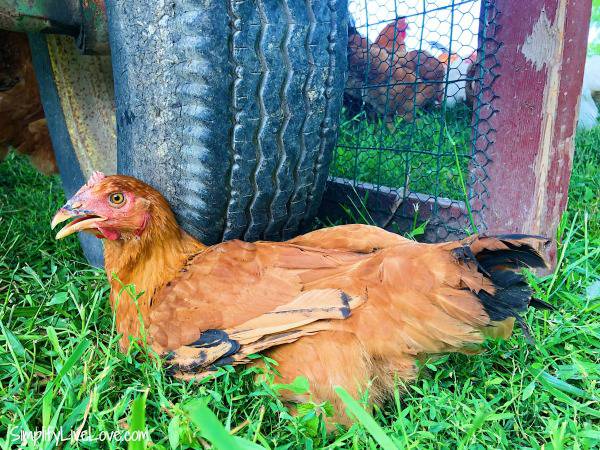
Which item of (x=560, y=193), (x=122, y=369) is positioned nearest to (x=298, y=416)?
(x=122, y=369)

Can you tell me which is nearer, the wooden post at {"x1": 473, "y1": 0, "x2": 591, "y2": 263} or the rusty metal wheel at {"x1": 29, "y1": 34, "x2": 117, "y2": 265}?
the wooden post at {"x1": 473, "y1": 0, "x2": 591, "y2": 263}

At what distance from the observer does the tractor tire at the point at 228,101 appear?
120cm

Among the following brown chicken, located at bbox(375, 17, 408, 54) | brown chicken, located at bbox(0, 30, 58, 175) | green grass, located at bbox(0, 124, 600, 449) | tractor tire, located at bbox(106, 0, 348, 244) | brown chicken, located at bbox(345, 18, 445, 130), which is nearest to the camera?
green grass, located at bbox(0, 124, 600, 449)

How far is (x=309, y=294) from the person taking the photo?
118cm

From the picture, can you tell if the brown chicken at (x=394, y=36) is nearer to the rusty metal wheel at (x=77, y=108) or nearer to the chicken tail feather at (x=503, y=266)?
the chicken tail feather at (x=503, y=266)

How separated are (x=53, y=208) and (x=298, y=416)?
1.93 meters

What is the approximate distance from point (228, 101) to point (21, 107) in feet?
5.65

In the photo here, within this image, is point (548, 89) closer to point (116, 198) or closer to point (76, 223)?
point (116, 198)

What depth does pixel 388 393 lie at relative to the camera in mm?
1157

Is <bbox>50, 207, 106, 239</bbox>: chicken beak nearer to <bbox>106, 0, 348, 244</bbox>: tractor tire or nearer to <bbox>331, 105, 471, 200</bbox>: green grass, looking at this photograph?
<bbox>106, 0, 348, 244</bbox>: tractor tire

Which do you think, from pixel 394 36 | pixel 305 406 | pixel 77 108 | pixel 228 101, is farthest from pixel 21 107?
pixel 305 406

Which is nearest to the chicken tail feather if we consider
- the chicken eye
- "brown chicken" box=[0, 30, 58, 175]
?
the chicken eye

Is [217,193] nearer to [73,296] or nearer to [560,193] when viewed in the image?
Answer: [73,296]

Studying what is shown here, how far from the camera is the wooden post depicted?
4.50 feet
